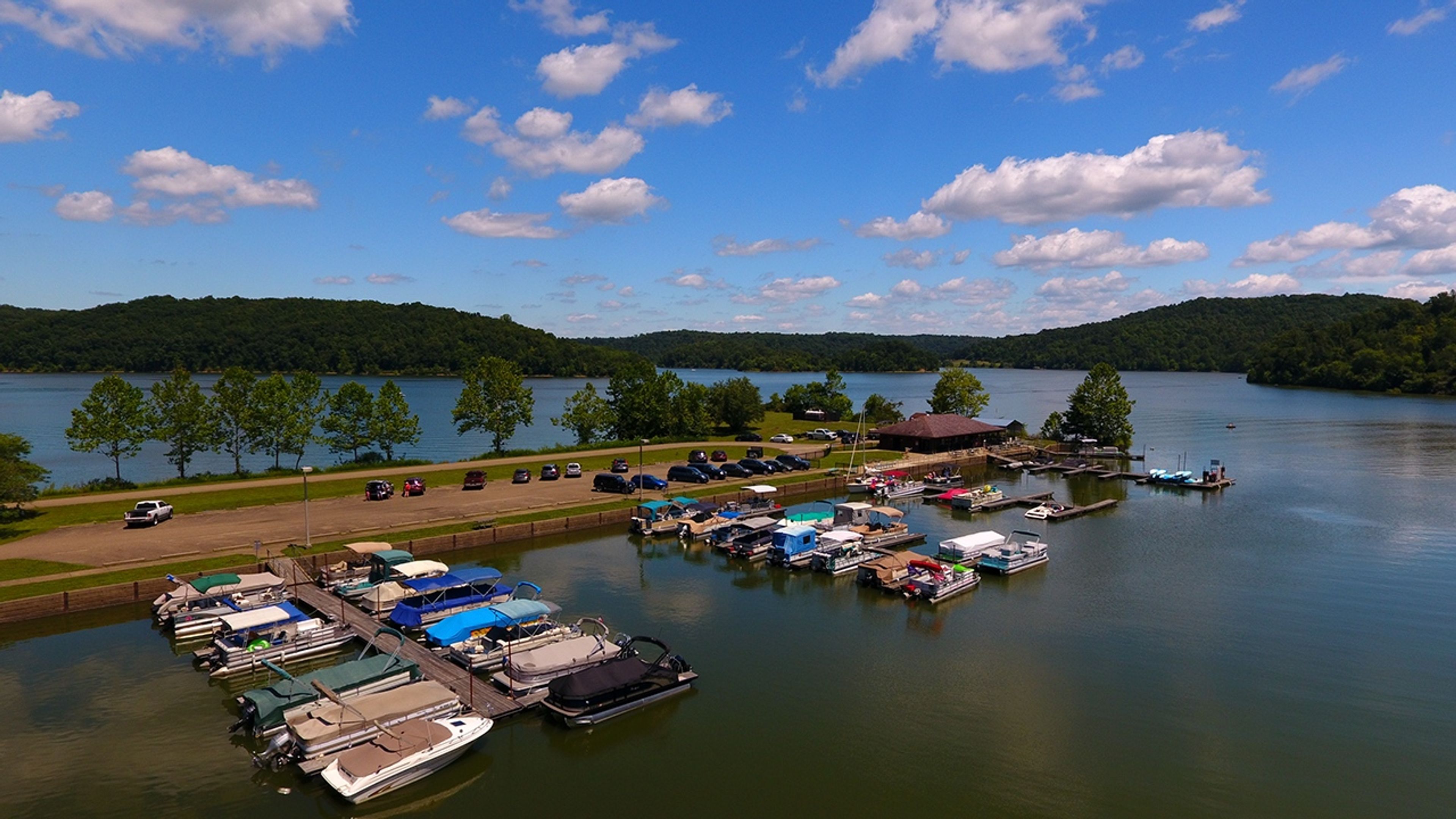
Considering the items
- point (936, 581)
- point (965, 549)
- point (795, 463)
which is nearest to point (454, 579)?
point (936, 581)

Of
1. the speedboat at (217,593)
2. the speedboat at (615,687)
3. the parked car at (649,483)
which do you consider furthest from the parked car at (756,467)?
the speedboat at (615,687)

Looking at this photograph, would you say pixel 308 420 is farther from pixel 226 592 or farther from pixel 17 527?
pixel 226 592

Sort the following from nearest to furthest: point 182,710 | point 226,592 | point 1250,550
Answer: point 182,710 → point 226,592 → point 1250,550

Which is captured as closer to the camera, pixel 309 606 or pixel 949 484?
pixel 309 606

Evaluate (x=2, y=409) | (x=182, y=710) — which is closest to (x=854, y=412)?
(x=182, y=710)

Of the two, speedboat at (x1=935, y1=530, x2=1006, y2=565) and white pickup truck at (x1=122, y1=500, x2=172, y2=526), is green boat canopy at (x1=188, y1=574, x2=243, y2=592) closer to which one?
white pickup truck at (x1=122, y1=500, x2=172, y2=526)

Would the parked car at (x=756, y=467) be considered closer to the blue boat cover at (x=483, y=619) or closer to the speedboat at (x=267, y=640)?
the blue boat cover at (x=483, y=619)
